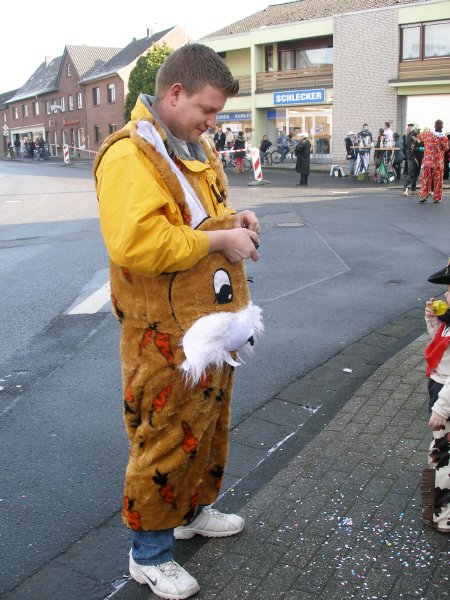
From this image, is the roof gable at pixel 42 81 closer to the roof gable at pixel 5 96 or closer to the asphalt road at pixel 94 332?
the roof gable at pixel 5 96

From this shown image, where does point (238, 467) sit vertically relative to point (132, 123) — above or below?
below

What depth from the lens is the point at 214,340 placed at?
7.79ft

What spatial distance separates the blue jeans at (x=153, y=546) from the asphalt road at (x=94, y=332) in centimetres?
55

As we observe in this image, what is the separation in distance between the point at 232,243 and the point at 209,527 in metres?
1.33

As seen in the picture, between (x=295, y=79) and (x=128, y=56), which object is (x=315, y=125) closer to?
(x=295, y=79)

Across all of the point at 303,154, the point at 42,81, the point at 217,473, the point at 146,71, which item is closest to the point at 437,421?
the point at 217,473

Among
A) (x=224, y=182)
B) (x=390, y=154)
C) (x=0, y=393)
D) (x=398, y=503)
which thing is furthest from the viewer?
(x=390, y=154)

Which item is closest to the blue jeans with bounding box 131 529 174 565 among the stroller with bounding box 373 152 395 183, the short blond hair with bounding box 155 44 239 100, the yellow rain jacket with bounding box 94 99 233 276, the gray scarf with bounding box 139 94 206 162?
the yellow rain jacket with bounding box 94 99 233 276

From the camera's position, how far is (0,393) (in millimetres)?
4973

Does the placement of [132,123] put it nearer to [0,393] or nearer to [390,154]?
[0,393]

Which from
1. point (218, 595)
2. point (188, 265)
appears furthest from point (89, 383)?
point (188, 265)

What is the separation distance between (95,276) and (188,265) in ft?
22.9

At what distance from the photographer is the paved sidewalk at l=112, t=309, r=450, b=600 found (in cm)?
266

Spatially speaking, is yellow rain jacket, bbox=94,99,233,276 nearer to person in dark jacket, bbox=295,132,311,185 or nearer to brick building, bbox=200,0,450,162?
person in dark jacket, bbox=295,132,311,185
